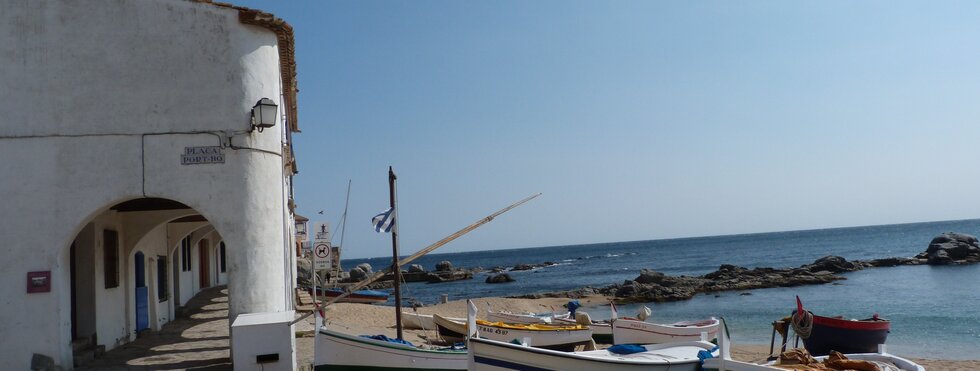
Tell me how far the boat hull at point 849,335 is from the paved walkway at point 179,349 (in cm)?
1197

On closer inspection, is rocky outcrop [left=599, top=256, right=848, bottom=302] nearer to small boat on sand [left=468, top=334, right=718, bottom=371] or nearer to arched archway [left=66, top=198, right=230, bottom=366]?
arched archway [left=66, top=198, right=230, bottom=366]

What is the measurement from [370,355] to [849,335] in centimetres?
1008

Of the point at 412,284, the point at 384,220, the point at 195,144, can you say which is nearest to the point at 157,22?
the point at 195,144

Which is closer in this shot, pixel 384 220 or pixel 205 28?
pixel 205 28

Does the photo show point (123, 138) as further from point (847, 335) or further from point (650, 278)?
point (650, 278)

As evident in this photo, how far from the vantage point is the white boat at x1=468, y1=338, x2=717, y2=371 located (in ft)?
36.4

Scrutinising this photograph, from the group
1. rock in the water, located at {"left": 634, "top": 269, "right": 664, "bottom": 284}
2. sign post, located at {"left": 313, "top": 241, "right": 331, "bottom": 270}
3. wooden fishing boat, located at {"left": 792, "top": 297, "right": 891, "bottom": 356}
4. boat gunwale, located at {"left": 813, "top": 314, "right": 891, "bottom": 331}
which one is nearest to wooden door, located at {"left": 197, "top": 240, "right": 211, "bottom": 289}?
sign post, located at {"left": 313, "top": 241, "right": 331, "bottom": 270}

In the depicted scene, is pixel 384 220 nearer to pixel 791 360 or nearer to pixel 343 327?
pixel 791 360

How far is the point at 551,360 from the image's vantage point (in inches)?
436

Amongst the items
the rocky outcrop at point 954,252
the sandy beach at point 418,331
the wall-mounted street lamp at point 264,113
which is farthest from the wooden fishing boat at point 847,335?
the rocky outcrop at point 954,252

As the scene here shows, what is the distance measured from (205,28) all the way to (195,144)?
6.67 feet

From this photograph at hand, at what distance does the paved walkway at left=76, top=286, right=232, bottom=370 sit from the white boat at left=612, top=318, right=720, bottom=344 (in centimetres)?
1004

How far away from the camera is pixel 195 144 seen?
12539 millimetres

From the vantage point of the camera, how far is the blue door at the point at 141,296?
54.3 feet
